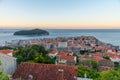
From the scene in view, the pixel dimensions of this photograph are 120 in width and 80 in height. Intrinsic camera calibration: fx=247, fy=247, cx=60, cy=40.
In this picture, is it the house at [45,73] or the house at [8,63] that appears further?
the house at [8,63]

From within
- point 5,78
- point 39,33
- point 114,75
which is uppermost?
point 5,78

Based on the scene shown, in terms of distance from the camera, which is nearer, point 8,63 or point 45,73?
point 45,73

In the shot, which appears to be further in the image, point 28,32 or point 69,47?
point 28,32

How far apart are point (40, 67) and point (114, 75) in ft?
7.47

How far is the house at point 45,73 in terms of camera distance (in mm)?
4617

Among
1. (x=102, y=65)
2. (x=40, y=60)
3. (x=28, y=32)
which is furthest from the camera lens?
(x=28, y=32)

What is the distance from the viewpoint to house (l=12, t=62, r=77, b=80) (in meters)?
4.62

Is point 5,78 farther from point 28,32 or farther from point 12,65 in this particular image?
point 28,32

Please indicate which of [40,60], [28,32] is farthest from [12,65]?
[28,32]

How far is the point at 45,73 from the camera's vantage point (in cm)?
474

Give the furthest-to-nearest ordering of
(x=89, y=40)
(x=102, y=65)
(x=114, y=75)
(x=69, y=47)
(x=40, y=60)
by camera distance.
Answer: (x=89, y=40)
(x=69, y=47)
(x=102, y=65)
(x=40, y=60)
(x=114, y=75)

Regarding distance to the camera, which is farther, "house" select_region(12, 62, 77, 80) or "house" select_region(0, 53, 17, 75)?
"house" select_region(0, 53, 17, 75)

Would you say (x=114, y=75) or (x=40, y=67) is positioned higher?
(x=114, y=75)

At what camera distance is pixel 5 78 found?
1.47 m
